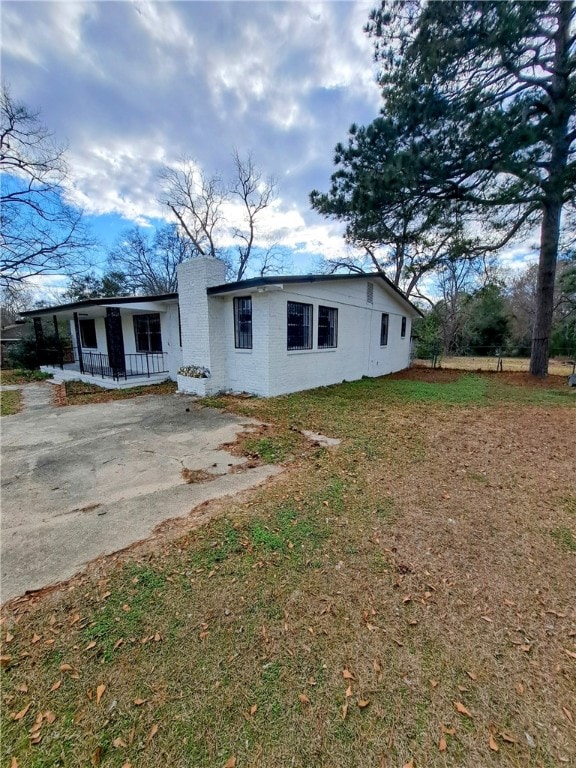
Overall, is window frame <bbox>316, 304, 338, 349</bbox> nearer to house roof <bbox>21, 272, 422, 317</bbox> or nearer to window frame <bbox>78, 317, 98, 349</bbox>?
house roof <bbox>21, 272, 422, 317</bbox>

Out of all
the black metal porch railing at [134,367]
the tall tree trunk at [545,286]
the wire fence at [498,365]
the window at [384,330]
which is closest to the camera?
the tall tree trunk at [545,286]

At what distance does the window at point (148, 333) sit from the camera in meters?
12.0

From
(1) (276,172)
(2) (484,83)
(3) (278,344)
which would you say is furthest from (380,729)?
(1) (276,172)

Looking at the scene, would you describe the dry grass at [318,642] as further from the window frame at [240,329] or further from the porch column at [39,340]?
the porch column at [39,340]

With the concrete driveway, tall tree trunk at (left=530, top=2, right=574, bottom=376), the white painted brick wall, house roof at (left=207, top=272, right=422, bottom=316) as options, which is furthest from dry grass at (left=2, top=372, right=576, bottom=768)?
tall tree trunk at (left=530, top=2, right=574, bottom=376)

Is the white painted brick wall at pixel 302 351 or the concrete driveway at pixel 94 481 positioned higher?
the white painted brick wall at pixel 302 351

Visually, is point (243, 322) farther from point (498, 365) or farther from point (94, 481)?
point (498, 365)

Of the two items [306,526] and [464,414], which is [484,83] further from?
[306,526]

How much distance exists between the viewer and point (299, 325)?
9305 mm

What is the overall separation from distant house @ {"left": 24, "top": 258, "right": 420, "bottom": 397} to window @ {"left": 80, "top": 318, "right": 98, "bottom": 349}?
182 cm

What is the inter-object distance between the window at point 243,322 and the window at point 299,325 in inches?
44.4

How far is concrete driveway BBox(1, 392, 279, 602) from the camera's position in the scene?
103 inches

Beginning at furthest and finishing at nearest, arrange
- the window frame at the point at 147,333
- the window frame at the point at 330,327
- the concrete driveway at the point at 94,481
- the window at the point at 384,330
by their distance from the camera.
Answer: the window at the point at 384,330 → the window frame at the point at 147,333 → the window frame at the point at 330,327 → the concrete driveway at the point at 94,481

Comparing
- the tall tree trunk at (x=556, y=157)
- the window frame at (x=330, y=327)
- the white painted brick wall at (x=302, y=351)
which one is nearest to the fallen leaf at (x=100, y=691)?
the white painted brick wall at (x=302, y=351)
